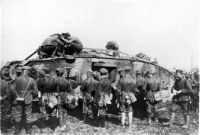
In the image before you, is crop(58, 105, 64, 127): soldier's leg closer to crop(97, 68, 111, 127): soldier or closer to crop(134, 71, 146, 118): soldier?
crop(97, 68, 111, 127): soldier

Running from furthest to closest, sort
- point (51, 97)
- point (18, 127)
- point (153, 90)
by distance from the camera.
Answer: point (153, 90)
point (51, 97)
point (18, 127)

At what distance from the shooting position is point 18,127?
773cm

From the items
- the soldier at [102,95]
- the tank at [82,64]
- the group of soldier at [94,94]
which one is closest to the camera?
the group of soldier at [94,94]

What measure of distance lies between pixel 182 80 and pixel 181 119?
95.4 inches

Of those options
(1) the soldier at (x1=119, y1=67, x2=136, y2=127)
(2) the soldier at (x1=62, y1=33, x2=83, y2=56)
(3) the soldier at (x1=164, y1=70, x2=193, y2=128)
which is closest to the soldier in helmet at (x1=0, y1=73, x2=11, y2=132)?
(1) the soldier at (x1=119, y1=67, x2=136, y2=127)

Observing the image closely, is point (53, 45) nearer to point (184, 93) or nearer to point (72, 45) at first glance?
point (72, 45)

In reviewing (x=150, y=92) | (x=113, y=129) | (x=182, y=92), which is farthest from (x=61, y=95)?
(x=182, y=92)

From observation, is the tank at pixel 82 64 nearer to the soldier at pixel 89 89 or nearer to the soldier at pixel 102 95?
the soldier at pixel 89 89

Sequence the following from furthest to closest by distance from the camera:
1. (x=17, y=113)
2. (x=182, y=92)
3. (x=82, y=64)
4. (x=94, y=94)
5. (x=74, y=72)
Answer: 1. (x=82, y=64)
2. (x=74, y=72)
3. (x=94, y=94)
4. (x=182, y=92)
5. (x=17, y=113)

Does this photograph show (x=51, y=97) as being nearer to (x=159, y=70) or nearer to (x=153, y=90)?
(x=153, y=90)

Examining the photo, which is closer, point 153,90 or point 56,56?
point 153,90

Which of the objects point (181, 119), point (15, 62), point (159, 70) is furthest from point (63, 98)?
point (159, 70)

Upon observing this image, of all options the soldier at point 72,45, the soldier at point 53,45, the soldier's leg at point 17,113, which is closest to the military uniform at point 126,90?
the soldier's leg at point 17,113

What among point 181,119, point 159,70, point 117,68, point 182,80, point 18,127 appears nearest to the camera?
point 18,127
